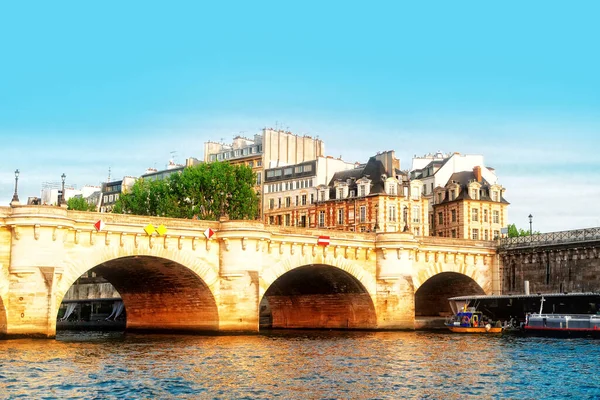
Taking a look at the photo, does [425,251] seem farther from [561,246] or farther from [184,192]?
[184,192]

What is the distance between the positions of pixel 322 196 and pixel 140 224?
181 ft

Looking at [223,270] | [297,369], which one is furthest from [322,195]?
[297,369]

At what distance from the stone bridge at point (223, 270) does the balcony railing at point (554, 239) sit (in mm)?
1911

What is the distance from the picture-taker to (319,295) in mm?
79000

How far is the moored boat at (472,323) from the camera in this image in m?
73.4

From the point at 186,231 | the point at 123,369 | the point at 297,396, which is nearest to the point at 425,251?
the point at 186,231

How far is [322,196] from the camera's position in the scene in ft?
372

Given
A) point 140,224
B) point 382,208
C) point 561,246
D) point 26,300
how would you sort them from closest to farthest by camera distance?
point 26,300
point 140,224
point 561,246
point 382,208

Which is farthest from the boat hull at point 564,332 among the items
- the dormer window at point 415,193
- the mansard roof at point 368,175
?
the dormer window at point 415,193

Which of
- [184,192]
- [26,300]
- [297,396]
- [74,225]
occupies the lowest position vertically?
[297,396]

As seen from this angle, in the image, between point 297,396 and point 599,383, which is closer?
point 297,396

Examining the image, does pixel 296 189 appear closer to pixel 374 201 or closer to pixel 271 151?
→ pixel 271 151

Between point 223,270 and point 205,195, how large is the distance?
34828 mm

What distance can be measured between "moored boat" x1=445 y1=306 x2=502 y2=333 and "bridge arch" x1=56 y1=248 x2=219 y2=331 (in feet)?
73.6
